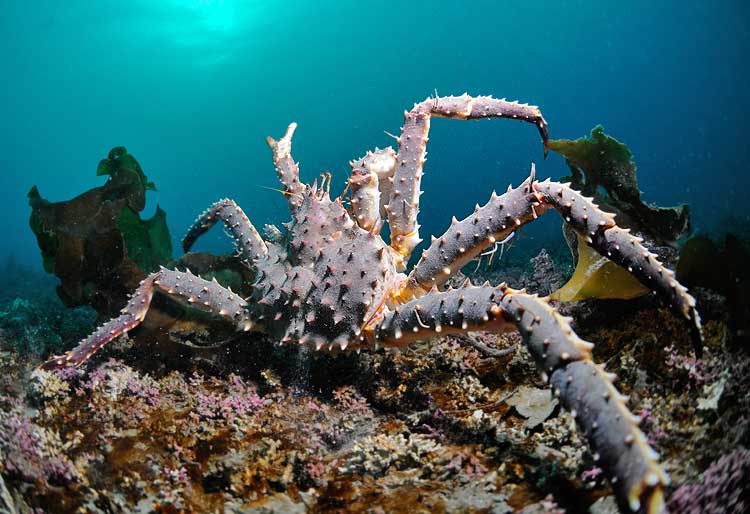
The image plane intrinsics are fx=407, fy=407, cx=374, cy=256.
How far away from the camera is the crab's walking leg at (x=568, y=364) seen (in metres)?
1.42

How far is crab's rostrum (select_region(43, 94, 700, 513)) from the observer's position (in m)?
1.66

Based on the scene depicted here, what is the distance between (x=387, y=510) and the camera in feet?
6.64

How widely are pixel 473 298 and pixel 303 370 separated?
5.49 ft

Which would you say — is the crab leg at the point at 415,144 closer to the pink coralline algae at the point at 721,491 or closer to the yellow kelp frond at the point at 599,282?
the yellow kelp frond at the point at 599,282

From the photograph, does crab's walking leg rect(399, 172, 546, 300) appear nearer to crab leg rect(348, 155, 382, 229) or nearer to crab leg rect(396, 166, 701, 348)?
crab leg rect(396, 166, 701, 348)

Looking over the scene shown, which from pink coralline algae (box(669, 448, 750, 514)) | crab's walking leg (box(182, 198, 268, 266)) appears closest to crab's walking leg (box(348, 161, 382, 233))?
crab's walking leg (box(182, 198, 268, 266))

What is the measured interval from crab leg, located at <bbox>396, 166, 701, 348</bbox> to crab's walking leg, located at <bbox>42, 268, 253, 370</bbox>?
146cm

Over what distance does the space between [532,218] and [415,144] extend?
1240 millimetres

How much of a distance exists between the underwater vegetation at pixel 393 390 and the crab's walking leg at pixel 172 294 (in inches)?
0.7

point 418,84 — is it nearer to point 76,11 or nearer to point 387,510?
point 76,11

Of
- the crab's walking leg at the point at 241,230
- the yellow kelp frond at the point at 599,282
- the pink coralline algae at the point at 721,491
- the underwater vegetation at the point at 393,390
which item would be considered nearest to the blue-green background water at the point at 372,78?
the crab's walking leg at the point at 241,230

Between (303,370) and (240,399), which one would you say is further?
(303,370)

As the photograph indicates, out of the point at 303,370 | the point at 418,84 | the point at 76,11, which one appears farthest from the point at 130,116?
the point at 303,370

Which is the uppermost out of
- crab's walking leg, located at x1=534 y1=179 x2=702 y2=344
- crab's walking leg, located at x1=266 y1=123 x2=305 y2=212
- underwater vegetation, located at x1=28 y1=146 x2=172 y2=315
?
crab's walking leg, located at x1=266 y1=123 x2=305 y2=212
